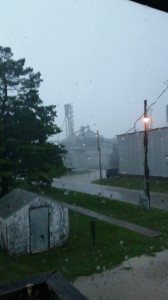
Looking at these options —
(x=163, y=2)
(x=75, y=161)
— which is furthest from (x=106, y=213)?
(x=75, y=161)

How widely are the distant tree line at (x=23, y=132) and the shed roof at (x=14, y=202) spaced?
5.28m

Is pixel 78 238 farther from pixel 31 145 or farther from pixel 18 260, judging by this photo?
pixel 31 145

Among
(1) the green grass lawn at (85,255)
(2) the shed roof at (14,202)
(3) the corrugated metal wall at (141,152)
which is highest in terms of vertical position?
(3) the corrugated metal wall at (141,152)

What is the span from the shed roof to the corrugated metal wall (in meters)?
22.1

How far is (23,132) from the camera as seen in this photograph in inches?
891

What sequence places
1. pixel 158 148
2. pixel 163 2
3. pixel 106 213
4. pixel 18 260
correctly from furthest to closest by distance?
pixel 158 148 → pixel 106 213 → pixel 18 260 → pixel 163 2

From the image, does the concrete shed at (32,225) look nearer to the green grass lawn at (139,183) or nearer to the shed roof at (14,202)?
the shed roof at (14,202)

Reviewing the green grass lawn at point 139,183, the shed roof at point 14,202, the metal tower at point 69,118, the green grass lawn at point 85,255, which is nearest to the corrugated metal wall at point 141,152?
the green grass lawn at point 139,183

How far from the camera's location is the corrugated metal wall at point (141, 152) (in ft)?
113

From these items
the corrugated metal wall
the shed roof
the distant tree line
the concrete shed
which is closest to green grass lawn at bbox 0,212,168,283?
the concrete shed

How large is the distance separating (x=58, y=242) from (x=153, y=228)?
496cm

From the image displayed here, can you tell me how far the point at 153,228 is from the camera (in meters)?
16.1

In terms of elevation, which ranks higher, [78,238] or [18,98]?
[18,98]

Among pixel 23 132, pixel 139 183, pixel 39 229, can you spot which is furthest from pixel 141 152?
pixel 39 229
